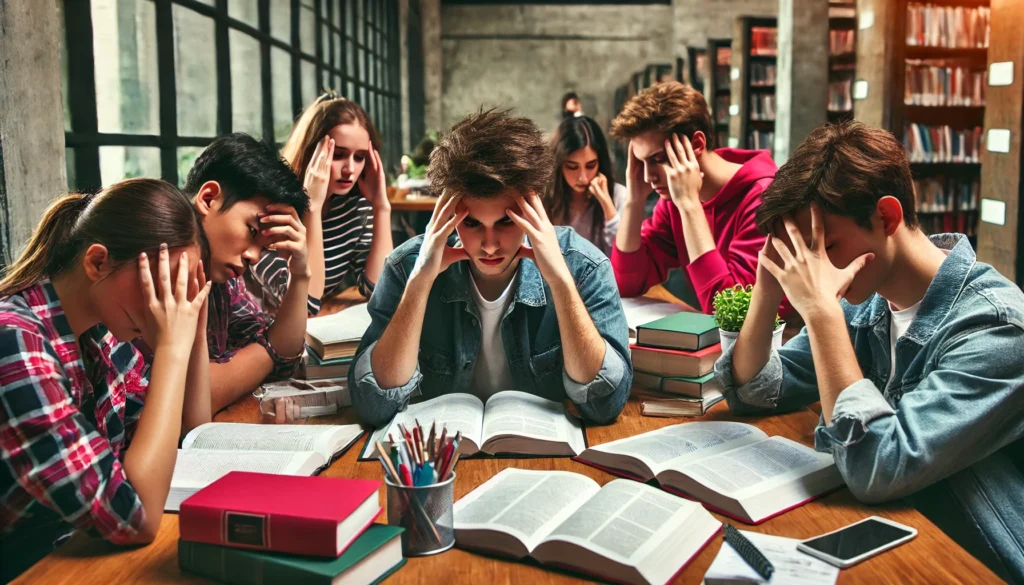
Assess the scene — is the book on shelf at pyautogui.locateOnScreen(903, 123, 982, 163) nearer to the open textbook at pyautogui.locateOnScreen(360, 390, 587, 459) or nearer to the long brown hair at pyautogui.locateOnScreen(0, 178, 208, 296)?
the open textbook at pyautogui.locateOnScreen(360, 390, 587, 459)

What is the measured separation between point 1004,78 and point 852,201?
3750 millimetres

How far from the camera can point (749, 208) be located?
2.72 m

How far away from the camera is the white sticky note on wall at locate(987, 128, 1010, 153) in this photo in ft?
15.1

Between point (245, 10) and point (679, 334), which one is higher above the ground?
point (245, 10)

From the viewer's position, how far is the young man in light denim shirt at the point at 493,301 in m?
1.70

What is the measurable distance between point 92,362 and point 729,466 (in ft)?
3.37

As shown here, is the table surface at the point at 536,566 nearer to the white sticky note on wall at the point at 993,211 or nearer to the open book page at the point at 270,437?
the open book page at the point at 270,437

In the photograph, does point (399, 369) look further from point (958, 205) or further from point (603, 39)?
point (603, 39)

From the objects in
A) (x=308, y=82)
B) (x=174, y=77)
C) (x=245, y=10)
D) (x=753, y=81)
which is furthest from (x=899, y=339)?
(x=753, y=81)

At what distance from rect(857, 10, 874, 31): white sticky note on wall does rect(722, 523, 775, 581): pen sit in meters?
5.54

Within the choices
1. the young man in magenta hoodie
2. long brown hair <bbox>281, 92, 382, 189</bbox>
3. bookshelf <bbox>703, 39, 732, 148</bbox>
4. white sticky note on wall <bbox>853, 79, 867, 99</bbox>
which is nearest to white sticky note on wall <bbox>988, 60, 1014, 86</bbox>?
white sticky note on wall <bbox>853, 79, 867, 99</bbox>

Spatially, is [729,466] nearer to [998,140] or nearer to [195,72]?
[195,72]

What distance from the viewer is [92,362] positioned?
4.69ft

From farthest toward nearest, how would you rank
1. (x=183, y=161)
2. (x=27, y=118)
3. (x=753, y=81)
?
(x=753, y=81) < (x=183, y=161) < (x=27, y=118)
